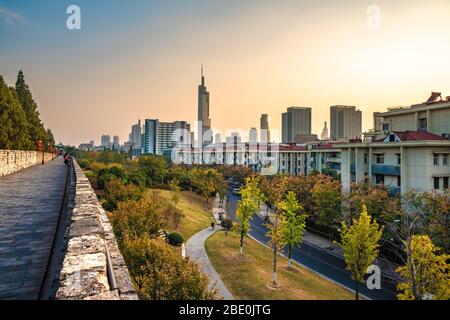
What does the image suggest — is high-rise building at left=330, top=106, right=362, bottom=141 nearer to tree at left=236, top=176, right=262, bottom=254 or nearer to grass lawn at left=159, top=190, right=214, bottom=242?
grass lawn at left=159, top=190, right=214, bottom=242

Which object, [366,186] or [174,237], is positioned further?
[366,186]

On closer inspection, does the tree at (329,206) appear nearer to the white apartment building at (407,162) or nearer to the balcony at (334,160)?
the white apartment building at (407,162)

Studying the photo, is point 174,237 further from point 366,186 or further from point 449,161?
point 449,161

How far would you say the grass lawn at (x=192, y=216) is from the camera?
35.5 metres

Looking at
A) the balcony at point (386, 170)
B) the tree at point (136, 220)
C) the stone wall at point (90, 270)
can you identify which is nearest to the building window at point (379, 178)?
the balcony at point (386, 170)

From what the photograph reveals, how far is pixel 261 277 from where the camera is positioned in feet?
79.7

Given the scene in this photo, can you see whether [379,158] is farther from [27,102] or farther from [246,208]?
[27,102]

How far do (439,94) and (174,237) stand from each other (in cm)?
3774

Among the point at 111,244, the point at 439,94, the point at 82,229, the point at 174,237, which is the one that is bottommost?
the point at 174,237

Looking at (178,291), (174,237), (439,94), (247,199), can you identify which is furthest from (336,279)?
(439,94)

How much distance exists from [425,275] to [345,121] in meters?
175

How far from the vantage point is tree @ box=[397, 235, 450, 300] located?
1391cm

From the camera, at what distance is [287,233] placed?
90.7 feet

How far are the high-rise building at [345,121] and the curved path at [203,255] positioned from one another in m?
154
